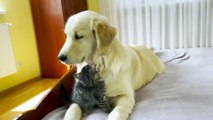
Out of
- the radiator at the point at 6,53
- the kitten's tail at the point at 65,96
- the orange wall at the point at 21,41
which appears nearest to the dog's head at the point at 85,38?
the kitten's tail at the point at 65,96

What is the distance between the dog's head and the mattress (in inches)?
10.0

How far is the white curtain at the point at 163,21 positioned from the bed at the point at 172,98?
5.19 ft

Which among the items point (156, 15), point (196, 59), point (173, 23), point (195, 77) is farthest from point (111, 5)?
point (195, 77)

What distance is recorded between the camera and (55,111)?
3.56 feet

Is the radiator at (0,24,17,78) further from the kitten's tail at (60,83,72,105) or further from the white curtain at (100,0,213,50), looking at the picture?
the kitten's tail at (60,83,72,105)

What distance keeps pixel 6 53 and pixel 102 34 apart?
6.42 ft

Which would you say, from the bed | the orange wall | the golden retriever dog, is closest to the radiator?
the orange wall

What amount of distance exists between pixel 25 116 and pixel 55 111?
0.16m

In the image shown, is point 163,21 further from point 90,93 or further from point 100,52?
point 90,93

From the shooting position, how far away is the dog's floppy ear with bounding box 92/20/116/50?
109 cm

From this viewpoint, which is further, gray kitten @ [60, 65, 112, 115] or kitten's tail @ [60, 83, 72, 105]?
kitten's tail @ [60, 83, 72, 105]

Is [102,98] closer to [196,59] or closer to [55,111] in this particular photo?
[55,111]

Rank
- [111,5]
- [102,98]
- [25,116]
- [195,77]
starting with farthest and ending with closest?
[111,5] < [195,77] < [102,98] < [25,116]

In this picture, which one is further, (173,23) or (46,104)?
(173,23)
